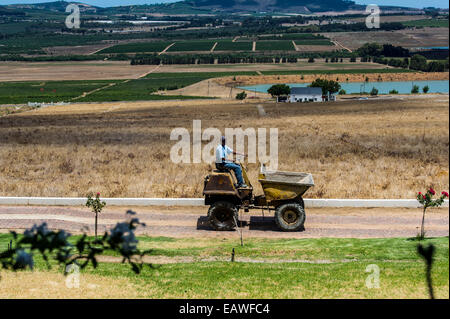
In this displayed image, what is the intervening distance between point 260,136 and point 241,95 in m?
65.0

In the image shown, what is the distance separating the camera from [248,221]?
18.1 m

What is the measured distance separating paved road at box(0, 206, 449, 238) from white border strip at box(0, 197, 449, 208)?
37 centimetres

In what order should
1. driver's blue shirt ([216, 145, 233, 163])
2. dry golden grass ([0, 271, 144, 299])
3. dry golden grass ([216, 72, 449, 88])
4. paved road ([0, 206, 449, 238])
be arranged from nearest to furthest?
dry golden grass ([0, 271, 144, 299]), driver's blue shirt ([216, 145, 233, 163]), paved road ([0, 206, 449, 238]), dry golden grass ([216, 72, 449, 88])

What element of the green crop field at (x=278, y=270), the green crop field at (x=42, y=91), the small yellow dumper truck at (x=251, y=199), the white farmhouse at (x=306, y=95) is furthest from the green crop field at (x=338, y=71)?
the green crop field at (x=278, y=270)

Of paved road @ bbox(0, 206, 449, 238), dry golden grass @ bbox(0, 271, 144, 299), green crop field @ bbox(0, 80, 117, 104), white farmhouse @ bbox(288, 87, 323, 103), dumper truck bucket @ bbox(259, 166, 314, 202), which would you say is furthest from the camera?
white farmhouse @ bbox(288, 87, 323, 103)

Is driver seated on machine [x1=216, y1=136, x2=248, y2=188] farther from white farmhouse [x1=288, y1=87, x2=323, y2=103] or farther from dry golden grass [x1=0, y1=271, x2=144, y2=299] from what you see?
white farmhouse [x1=288, y1=87, x2=323, y2=103]

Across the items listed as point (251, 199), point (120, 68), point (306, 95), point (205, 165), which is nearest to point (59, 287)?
point (251, 199)

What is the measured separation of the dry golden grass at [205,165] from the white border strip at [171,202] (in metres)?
2.02

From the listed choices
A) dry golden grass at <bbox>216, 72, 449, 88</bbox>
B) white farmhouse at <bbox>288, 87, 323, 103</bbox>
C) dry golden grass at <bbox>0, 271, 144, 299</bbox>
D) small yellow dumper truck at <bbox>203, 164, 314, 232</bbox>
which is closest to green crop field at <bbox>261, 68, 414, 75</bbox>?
dry golden grass at <bbox>216, 72, 449, 88</bbox>

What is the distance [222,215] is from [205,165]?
13.0 meters

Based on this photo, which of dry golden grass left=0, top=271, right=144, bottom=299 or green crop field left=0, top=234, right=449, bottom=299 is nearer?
green crop field left=0, top=234, right=449, bottom=299

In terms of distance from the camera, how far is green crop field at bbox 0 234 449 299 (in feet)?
32.9

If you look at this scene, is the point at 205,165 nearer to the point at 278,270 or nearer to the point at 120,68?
the point at 278,270

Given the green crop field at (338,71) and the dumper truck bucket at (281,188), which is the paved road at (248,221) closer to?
the dumper truck bucket at (281,188)
